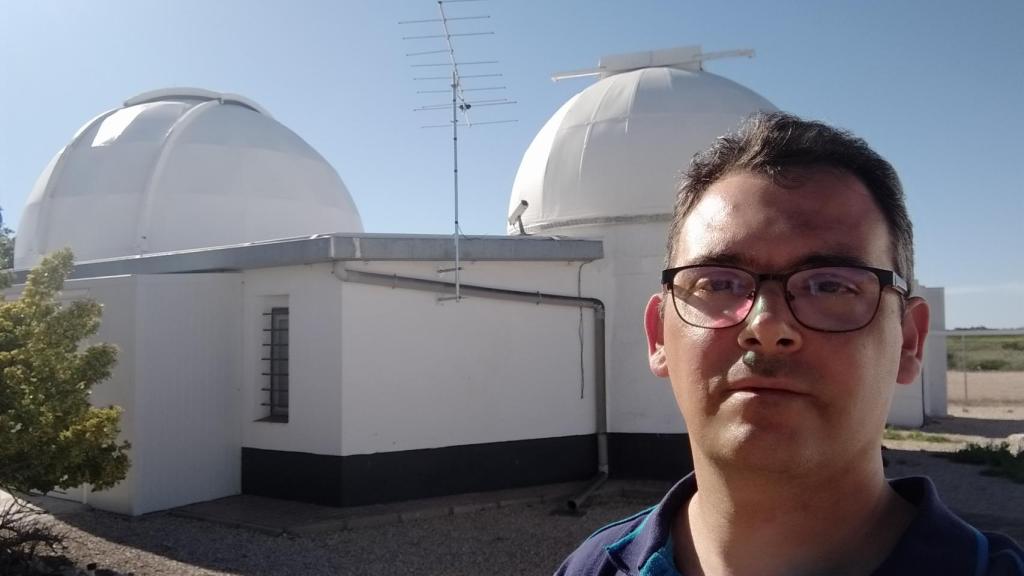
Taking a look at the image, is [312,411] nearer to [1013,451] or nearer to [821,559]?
[821,559]

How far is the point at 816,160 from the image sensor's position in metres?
1.32

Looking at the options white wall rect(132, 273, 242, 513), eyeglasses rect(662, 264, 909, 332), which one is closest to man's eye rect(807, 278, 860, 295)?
eyeglasses rect(662, 264, 909, 332)

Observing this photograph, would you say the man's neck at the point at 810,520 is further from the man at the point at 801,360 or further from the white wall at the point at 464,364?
the white wall at the point at 464,364

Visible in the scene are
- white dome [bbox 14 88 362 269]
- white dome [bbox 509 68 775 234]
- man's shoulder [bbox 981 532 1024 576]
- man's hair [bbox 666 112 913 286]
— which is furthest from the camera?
white dome [bbox 14 88 362 269]

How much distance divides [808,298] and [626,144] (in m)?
10.4

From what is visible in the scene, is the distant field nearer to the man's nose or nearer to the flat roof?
the flat roof

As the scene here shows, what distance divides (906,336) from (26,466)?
299 inches

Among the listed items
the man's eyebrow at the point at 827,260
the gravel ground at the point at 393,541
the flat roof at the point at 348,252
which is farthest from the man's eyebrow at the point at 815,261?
the flat roof at the point at 348,252

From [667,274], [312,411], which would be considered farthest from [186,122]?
[667,274]

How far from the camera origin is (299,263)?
367 inches

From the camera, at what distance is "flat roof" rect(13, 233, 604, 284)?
892cm

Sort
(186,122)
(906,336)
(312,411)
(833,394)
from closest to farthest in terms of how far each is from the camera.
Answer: (833,394), (906,336), (312,411), (186,122)

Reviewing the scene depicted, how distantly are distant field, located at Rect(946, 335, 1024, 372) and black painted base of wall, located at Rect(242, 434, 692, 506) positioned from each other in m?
30.3

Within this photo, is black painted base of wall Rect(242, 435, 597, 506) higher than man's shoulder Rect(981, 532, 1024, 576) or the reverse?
the reverse
